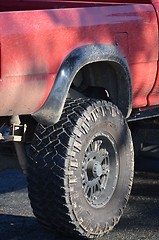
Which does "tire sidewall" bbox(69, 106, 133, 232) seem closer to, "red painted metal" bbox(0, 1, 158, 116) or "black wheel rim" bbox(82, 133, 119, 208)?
"black wheel rim" bbox(82, 133, 119, 208)

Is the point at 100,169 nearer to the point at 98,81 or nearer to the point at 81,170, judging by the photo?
the point at 81,170

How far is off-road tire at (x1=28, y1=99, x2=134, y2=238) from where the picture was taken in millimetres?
4812

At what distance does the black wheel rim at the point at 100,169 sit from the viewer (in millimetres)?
5105

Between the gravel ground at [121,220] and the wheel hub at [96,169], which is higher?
the wheel hub at [96,169]

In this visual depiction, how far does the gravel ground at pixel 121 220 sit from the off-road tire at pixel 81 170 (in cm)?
15

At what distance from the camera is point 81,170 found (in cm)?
494

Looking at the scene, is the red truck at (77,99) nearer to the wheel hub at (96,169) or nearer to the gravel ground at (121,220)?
the wheel hub at (96,169)

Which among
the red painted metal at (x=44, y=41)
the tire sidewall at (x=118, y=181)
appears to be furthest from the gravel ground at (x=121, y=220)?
the red painted metal at (x=44, y=41)

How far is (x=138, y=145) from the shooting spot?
6.72 m

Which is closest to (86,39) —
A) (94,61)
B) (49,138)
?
(94,61)

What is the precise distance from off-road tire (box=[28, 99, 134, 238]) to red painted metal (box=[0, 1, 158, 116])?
295 mm

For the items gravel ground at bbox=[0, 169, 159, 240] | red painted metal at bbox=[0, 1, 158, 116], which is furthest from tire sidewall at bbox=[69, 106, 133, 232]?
red painted metal at bbox=[0, 1, 158, 116]

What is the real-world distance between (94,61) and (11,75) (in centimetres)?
69

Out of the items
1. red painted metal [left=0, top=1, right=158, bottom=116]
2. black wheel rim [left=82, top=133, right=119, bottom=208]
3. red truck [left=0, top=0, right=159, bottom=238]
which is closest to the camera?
red painted metal [left=0, top=1, right=158, bottom=116]
